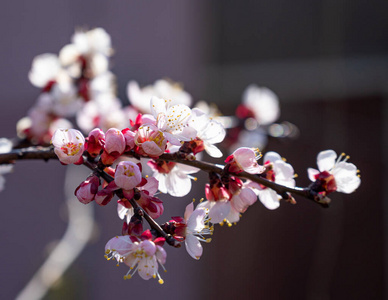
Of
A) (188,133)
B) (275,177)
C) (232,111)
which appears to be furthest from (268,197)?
(232,111)

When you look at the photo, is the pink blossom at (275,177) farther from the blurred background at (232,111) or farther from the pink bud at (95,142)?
the blurred background at (232,111)

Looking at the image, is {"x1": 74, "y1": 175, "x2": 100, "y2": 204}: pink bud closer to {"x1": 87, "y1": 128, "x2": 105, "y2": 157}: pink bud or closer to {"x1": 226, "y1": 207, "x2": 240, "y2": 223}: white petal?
{"x1": 87, "y1": 128, "x2": 105, "y2": 157}: pink bud

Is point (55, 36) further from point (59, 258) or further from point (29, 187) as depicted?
point (59, 258)

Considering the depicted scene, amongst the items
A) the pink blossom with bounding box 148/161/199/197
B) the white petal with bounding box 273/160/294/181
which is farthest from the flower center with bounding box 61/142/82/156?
the white petal with bounding box 273/160/294/181

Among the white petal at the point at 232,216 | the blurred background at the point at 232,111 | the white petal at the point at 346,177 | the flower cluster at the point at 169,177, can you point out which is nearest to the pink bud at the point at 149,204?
the flower cluster at the point at 169,177

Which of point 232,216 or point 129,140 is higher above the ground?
point 129,140

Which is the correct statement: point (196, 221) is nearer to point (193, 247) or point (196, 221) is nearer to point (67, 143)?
point (193, 247)
